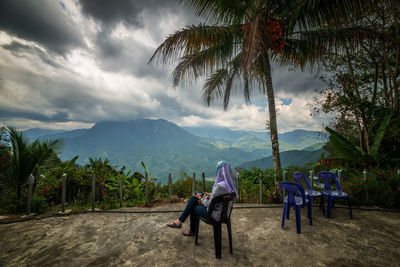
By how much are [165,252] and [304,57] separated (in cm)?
707

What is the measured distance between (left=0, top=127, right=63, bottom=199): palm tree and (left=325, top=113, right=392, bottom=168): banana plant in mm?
10370

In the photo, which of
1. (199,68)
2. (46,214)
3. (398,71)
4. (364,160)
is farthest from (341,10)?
(46,214)

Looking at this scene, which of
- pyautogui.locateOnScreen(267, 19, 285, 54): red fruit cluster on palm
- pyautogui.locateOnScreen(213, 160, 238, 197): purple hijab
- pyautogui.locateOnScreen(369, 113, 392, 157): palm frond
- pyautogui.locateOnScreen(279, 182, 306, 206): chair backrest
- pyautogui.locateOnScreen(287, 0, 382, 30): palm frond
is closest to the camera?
pyautogui.locateOnScreen(213, 160, 238, 197): purple hijab

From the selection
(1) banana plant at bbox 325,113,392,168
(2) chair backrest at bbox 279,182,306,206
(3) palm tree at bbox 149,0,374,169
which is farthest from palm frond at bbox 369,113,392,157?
(2) chair backrest at bbox 279,182,306,206

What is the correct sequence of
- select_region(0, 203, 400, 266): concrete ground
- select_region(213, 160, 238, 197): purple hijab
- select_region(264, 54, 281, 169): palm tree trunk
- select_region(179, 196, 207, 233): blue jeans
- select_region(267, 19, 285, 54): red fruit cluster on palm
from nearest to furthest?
select_region(0, 203, 400, 266): concrete ground → select_region(213, 160, 238, 197): purple hijab → select_region(179, 196, 207, 233): blue jeans → select_region(267, 19, 285, 54): red fruit cluster on palm → select_region(264, 54, 281, 169): palm tree trunk

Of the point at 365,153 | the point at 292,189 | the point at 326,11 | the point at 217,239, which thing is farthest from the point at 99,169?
the point at 365,153

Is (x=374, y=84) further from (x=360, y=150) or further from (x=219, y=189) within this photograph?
(x=219, y=189)

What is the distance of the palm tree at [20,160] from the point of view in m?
4.11

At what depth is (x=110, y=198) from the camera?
213 inches

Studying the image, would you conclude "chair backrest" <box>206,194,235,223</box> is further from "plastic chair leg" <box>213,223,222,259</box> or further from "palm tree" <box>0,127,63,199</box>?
"palm tree" <box>0,127,63,199</box>

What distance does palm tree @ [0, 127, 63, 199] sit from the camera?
13.5 ft

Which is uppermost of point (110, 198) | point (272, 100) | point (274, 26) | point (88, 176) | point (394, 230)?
point (274, 26)

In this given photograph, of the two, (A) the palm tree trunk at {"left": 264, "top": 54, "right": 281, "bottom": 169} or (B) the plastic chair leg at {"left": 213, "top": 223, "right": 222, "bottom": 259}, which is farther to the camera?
(A) the palm tree trunk at {"left": 264, "top": 54, "right": 281, "bottom": 169}

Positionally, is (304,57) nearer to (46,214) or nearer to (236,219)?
(236,219)
